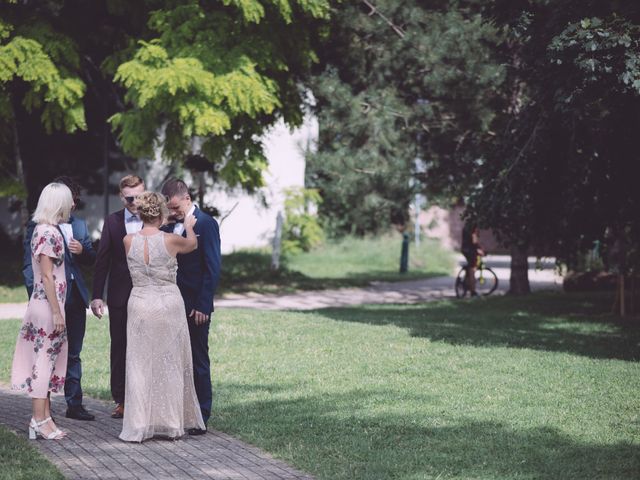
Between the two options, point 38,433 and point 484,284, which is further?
point 484,284

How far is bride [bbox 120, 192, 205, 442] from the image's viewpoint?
7504mm

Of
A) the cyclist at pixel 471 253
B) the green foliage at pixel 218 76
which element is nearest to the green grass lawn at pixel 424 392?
the green foliage at pixel 218 76

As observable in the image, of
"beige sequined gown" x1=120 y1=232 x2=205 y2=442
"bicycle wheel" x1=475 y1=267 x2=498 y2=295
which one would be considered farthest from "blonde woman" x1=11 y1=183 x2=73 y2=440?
"bicycle wheel" x1=475 y1=267 x2=498 y2=295

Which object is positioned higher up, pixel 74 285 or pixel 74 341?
pixel 74 285

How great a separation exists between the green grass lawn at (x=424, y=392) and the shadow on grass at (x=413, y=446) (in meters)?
0.01

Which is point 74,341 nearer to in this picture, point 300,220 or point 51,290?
point 51,290

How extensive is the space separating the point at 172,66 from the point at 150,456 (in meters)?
12.3

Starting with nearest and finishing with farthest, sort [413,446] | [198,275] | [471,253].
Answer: [413,446] → [198,275] → [471,253]

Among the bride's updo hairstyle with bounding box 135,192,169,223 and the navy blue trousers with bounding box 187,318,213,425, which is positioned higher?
the bride's updo hairstyle with bounding box 135,192,169,223

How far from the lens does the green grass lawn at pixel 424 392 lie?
23.1 ft

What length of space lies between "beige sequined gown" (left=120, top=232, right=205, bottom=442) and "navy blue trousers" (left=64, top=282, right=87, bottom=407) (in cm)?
85

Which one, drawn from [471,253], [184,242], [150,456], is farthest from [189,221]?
[471,253]

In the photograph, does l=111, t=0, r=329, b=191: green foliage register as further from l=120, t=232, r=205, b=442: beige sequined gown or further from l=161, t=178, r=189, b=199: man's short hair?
l=120, t=232, r=205, b=442: beige sequined gown

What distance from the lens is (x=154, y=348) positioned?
7.55 m
